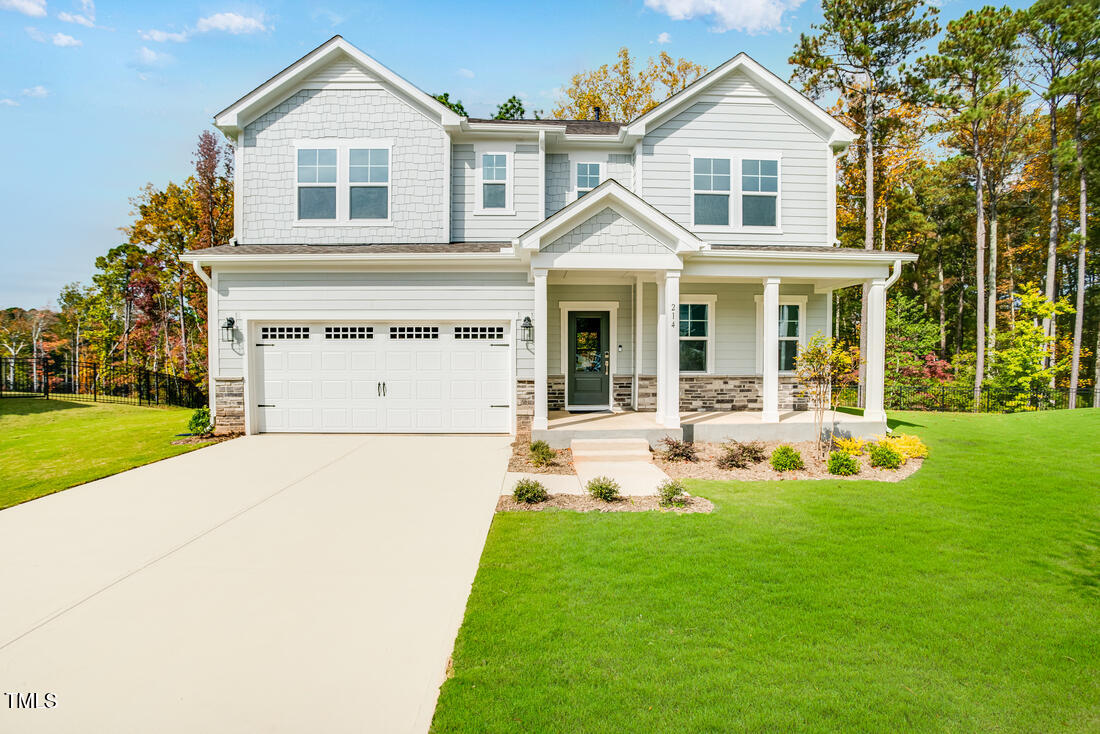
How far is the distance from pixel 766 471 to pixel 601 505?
333 centimetres

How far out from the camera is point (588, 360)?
11.7 m

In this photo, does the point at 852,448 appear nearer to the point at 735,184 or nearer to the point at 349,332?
the point at 735,184

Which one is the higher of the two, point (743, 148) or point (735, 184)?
point (743, 148)

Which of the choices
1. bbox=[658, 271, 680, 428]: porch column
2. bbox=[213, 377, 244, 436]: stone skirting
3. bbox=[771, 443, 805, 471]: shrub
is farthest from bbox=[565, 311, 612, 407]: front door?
bbox=[213, 377, 244, 436]: stone skirting

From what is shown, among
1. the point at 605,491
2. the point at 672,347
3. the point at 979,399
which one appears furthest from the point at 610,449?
the point at 979,399

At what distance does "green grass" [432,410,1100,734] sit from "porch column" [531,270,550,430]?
11.7 ft

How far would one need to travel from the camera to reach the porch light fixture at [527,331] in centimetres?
1016

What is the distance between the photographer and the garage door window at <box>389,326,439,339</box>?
10.4 meters

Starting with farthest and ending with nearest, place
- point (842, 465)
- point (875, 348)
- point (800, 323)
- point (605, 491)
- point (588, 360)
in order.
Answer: point (800, 323) → point (588, 360) → point (875, 348) → point (842, 465) → point (605, 491)

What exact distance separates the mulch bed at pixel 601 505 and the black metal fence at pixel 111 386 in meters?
15.5

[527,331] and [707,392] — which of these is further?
[707,392]

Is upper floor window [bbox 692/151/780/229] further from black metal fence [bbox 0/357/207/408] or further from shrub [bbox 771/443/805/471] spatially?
black metal fence [bbox 0/357/207/408]

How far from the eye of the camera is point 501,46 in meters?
12.9

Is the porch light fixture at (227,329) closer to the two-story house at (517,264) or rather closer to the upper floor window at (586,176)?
the two-story house at (517,264)
